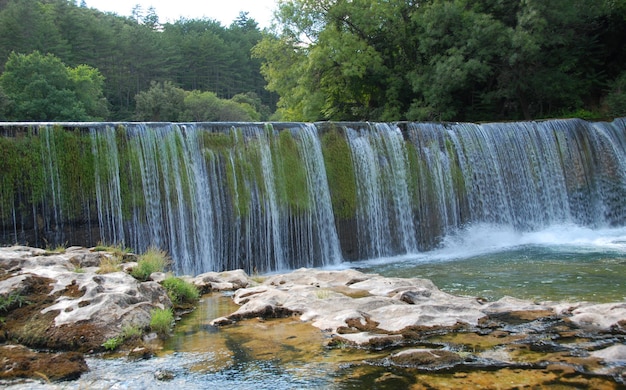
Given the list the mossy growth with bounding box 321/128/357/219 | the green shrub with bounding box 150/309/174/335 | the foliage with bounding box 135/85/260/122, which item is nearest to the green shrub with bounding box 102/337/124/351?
the green shrub with bounding box 150/309/174/335

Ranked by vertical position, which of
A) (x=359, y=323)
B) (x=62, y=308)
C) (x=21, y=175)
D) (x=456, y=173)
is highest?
(x=21, y=175)

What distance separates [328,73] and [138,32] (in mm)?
32613

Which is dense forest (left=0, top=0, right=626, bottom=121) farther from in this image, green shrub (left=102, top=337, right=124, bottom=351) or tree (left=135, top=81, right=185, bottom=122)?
green shrub (left=102, top=337, right=124, bottom=351)

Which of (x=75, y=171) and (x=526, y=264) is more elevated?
(x=75, y=171)

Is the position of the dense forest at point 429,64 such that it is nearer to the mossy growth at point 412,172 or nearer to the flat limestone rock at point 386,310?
the mossy growth at point 412,172

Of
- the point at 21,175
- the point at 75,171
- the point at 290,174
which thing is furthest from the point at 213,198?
the point at 21,175

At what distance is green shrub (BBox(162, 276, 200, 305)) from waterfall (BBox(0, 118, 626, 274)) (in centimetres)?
543

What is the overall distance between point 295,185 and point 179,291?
305 inches

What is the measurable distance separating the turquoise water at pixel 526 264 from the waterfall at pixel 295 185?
623mm

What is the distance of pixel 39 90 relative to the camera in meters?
32.6

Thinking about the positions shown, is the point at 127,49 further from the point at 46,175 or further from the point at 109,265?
the point at 109,265

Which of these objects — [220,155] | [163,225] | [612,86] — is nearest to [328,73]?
[612,86]

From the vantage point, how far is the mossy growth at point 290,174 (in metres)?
15.1

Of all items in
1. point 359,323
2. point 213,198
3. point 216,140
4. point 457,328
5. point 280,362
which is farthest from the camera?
point 216,140
